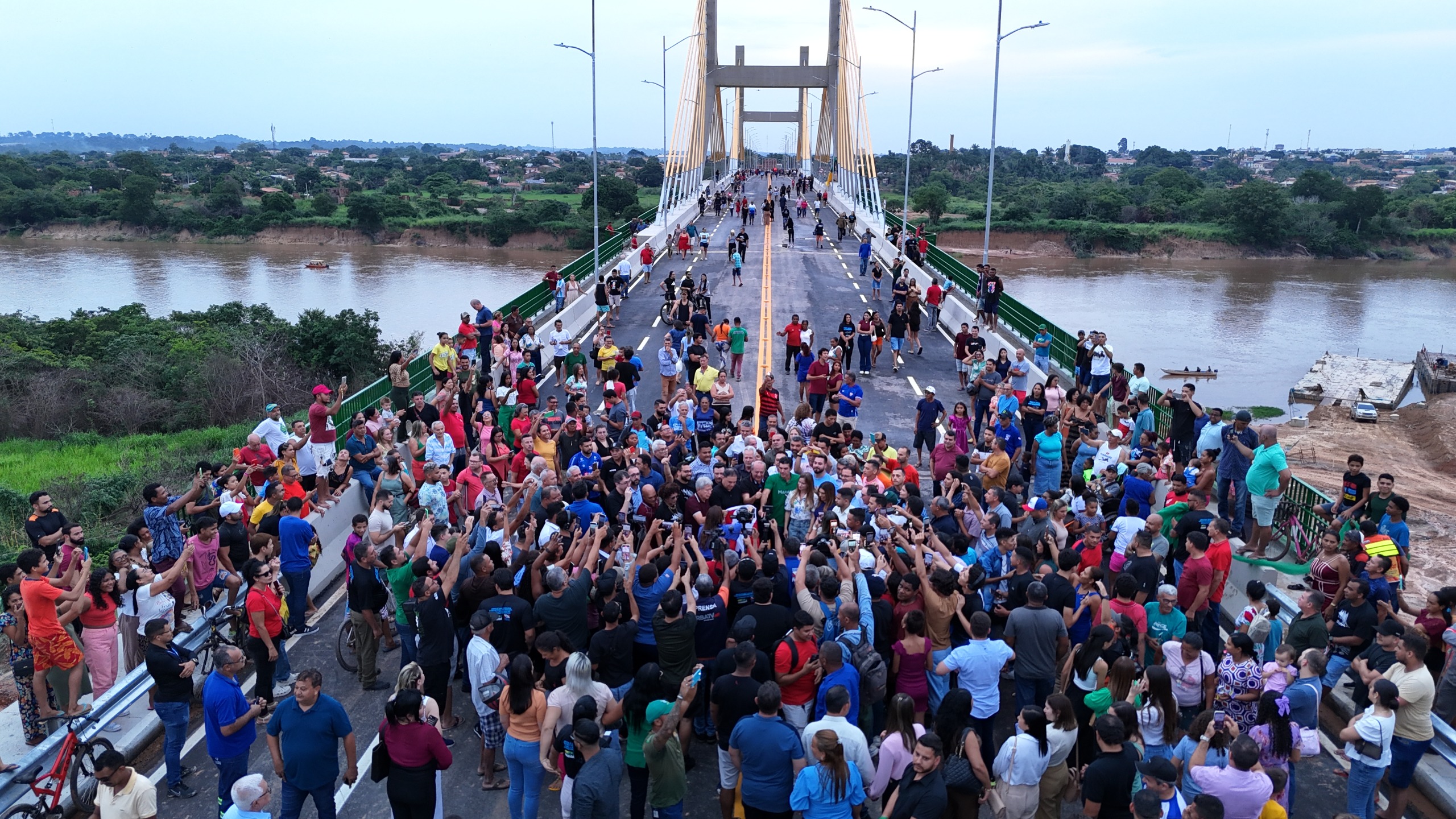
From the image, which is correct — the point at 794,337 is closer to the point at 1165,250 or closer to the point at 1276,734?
the point at 1276,734

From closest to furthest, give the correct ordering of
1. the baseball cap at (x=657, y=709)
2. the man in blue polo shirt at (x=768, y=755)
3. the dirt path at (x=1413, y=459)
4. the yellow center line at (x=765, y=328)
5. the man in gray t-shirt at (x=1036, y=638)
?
the man in blue polo shirt at (x=768, y=755) → the baseball cap at (x=657, y=709) → the man in gray t-shirt at (x=1036, y=638) → the yellow center line at (x=765, y=328) → the dirt path at (x=1413, y=459)

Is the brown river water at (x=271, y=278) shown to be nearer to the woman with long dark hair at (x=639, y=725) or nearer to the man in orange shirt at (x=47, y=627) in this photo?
the man in orange shirt at (x=47, y=627)

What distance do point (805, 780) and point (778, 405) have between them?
9.05 meters

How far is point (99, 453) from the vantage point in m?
25.4

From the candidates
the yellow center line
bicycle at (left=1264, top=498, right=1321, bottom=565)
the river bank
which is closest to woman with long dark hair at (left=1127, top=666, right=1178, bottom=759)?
bicycle at (left=1264, top=498, right=1321, bottom=565)

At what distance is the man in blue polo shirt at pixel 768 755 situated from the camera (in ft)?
19.4

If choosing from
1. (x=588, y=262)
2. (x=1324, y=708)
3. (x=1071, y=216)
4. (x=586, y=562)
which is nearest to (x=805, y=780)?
(x=586, y=562)

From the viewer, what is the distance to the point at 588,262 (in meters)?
31.6

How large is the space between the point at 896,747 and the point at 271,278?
2445 inches

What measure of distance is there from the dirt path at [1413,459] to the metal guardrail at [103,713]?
61.8 feet

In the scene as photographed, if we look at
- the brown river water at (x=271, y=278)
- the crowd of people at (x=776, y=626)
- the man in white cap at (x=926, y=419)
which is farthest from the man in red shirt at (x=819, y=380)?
the brown river water at (x=271, y=278)

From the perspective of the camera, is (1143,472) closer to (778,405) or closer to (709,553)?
(709,553)

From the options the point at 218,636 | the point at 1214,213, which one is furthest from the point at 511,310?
the point at 1214,213

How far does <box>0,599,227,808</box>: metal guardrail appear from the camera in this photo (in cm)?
662
